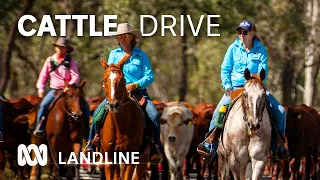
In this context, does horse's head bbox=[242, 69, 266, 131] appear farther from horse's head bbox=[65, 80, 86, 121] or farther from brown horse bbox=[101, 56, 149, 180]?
horse's head bbox=[65, 80, 86, 121]

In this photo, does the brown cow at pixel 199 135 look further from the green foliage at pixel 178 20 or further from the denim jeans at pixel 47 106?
the green foliage at pixel 178 20

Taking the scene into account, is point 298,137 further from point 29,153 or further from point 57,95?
point 29,153

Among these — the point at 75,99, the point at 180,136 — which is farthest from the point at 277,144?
the point at 180,136

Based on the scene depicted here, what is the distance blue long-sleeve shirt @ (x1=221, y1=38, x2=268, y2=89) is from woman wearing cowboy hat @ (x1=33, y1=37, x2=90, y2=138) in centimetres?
501

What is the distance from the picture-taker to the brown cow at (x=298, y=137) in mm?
23125

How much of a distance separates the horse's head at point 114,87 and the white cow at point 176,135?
22.4 feet

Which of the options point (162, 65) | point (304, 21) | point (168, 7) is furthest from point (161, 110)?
point (162, 65)

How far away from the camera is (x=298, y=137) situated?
23234mm

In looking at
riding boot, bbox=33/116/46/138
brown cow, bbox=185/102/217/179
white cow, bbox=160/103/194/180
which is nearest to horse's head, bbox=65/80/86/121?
riding boot, bbox=33/116/46/138

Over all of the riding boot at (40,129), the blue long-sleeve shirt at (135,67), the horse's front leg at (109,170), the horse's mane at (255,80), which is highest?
the blue long-sleeve shirt at (135,67)

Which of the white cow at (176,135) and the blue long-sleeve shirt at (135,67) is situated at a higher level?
the blue long-sleeve shirt at (135,67)

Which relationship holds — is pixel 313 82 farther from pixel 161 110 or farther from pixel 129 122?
pixel 129 122

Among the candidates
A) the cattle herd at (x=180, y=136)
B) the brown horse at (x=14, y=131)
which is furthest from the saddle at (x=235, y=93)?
the brown horse at (x=14, y=131)

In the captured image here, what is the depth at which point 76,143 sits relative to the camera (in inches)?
818
